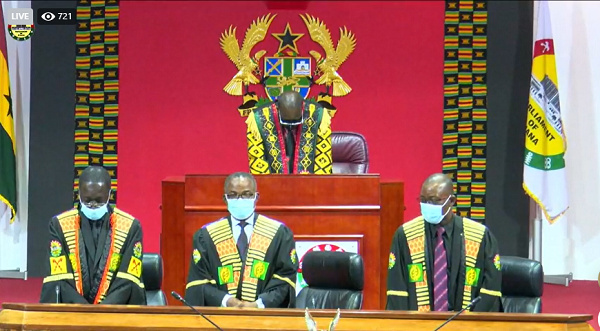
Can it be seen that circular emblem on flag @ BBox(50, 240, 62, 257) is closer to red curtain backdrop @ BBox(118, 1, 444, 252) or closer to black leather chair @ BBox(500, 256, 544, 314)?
black leather chair @ BBox(500, 256, 544, 314)

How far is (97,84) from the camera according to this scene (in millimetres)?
10141

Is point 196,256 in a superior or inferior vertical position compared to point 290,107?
inferior

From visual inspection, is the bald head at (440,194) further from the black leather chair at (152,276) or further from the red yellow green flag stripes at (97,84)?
the red yellow green flag stripes at (97,84)

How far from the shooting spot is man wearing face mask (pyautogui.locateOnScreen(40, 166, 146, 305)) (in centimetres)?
550

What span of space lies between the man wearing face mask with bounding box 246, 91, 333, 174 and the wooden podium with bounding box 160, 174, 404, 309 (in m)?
0.55

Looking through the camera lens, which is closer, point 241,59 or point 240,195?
point 240,195

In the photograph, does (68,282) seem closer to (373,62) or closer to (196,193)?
(196,193)

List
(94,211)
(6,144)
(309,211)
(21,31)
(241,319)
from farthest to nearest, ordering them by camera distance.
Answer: (21,31), (6,144), (309,211), (94,211), (241,319)

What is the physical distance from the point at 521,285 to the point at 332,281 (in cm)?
97

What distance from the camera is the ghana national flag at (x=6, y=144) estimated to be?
955 cm

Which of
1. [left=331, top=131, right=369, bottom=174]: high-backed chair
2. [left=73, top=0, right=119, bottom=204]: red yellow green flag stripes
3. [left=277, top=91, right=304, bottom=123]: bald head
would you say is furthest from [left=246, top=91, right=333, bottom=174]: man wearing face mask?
[left=73, top=0, right=119, bottom=204]: red yellow green flag stripes

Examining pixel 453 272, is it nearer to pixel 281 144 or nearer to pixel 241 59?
pixel 281 144

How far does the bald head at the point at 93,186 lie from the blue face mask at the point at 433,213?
1.61m

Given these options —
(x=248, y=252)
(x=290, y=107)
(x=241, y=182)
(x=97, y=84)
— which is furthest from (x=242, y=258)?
(x=97, y=84)
